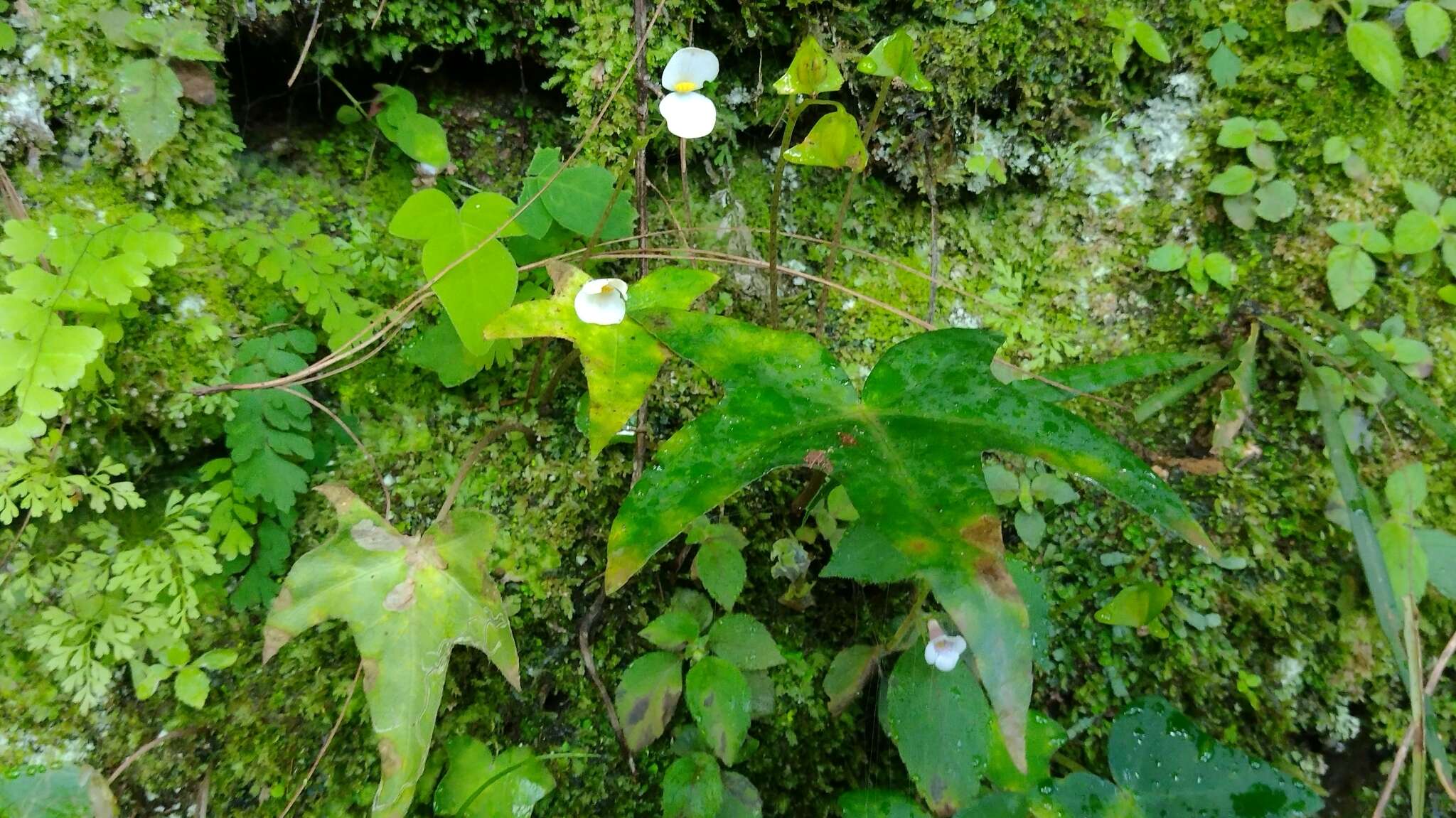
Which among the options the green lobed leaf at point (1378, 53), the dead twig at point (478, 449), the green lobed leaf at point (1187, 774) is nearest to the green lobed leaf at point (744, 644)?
the dead twig at point (478, 449)

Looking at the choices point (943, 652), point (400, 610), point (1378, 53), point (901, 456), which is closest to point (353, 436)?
point (400, 610)

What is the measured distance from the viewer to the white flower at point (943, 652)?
1277 millimetres

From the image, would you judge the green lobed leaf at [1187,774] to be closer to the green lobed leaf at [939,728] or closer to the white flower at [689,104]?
the green lobed leaf at [939,728]

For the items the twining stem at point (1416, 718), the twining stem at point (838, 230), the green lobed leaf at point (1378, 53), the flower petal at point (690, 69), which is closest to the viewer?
the flower petal at point (690, 69)

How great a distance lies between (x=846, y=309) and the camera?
1.81m

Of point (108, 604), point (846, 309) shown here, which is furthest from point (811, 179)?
point (108, 604)

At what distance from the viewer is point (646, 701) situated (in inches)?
52.0

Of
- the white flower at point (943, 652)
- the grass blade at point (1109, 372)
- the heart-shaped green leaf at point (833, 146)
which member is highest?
the heart-shaped green leaf at point (833, 146)

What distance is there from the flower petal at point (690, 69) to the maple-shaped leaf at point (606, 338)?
340 millimetres

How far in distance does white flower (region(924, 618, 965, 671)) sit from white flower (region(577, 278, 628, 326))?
0.82 meters

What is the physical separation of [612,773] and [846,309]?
118 cm

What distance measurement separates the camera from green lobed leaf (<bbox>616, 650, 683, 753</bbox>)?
1321mm

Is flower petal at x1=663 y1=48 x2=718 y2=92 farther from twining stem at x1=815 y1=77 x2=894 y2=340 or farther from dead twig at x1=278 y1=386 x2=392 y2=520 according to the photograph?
dead twig at x1=278 y1=386 x2=392 y2=520

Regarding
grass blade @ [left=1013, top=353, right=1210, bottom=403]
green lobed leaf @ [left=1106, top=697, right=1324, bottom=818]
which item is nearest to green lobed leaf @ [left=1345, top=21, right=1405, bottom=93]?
grass blade @ [left=1013, top=353, right=1210, bottom=403]
